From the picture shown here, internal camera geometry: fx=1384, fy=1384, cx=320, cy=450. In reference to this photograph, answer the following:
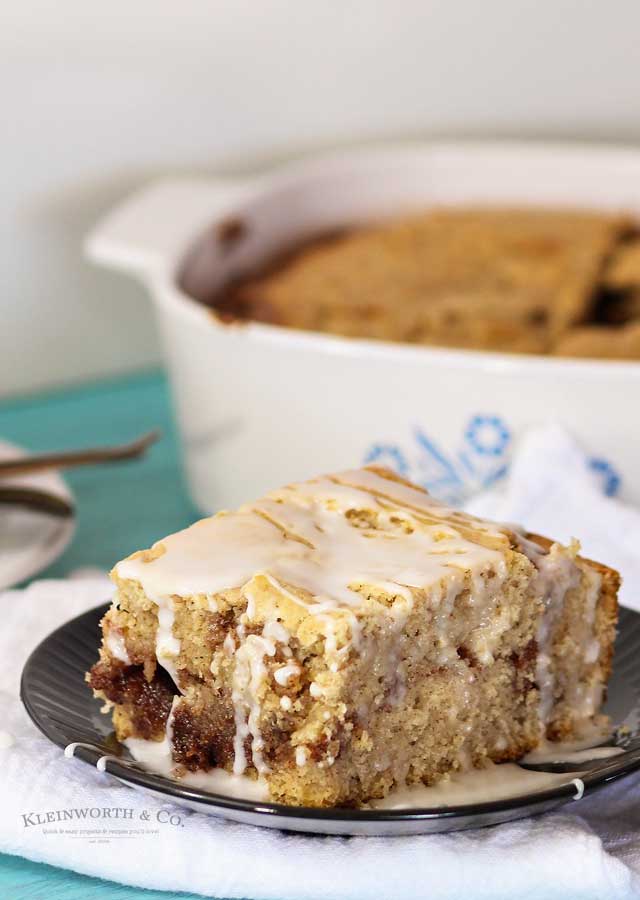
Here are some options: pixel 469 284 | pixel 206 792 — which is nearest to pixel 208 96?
pixel 469 284

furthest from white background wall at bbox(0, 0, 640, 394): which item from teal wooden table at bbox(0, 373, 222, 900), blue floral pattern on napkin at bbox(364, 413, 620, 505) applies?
blue floral pattern on napkin at bbox(364, 413, 620, 505)

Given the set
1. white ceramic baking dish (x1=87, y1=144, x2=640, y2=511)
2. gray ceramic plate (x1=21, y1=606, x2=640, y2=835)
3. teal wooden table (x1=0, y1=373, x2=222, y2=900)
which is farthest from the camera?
teal wooden table (x1=0, y1=373, x2=222, y2=900)

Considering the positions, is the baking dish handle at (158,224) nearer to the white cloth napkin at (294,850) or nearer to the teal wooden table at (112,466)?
the teal wooden table at (112,466)

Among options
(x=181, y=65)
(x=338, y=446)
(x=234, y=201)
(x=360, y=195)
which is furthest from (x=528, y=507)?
(x=181, y=65)

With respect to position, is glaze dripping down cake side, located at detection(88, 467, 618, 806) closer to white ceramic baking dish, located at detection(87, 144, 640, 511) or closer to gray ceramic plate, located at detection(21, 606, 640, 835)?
gray ceramic plate, located at detection(21, 606, 640, 835)

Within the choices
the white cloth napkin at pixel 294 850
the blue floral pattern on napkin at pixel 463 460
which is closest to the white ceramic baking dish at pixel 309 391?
the blue floral pattern on napkin at pixel 463 460

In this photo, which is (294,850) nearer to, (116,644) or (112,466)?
(116,644)

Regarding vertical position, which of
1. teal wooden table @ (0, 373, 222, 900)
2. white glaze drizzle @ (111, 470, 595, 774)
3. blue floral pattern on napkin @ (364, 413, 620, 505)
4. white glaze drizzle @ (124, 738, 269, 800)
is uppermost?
white glaze drizzle @ (111, 470, 595, 774)
